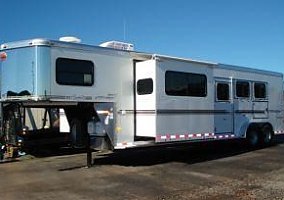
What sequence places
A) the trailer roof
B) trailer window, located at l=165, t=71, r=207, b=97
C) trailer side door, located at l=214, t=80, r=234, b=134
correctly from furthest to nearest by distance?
trailer side door, located at l=214, t=80, r=234, b=134 → trailer window, located at l=165, t=71, r=207, b=97 → the trailer roof

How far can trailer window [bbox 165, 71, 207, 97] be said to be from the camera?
13.7 m

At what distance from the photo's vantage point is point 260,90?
1775 cm

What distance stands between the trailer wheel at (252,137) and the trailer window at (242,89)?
5.00 ft

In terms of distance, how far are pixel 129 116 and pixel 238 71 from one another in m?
5.09

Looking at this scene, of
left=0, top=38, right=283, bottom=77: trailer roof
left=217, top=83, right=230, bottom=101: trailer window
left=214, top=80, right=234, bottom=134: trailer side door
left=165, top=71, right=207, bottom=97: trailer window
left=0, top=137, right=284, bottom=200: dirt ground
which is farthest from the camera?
left=217, top=83, right=230, bottom=101: trailer window

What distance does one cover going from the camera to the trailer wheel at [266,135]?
1825 centimetres

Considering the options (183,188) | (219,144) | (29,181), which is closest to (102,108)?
(29,181)

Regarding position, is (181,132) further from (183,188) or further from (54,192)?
(54,192)

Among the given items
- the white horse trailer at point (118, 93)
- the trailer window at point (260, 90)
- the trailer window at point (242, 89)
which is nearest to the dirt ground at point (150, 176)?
the white horse trailer at point (118, 93)

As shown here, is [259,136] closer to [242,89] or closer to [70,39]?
[242,89]

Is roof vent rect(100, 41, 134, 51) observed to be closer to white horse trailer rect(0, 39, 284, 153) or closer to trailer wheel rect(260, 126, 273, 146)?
white horse trailer rect(0, 39, 284, 153)

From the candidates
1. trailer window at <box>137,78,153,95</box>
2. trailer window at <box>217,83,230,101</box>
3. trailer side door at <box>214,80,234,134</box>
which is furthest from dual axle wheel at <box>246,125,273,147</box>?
trailer window at <box>137,78,153,95</box>

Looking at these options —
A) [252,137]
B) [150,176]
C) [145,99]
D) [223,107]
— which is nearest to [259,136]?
[252,137]

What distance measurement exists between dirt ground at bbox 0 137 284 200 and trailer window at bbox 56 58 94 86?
2397mm
